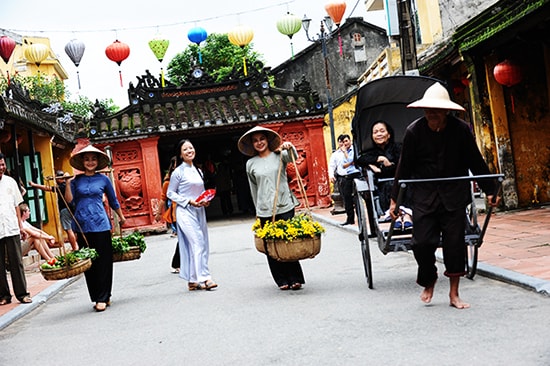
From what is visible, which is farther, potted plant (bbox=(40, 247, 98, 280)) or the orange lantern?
the orange lantern

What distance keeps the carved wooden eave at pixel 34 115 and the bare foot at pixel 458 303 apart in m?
9.35

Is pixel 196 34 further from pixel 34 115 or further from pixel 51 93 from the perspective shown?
pixel 51 93

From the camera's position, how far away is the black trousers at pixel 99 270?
884 centimetres

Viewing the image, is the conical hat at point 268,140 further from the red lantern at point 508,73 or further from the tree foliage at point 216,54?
the tree foliage at point 216,54

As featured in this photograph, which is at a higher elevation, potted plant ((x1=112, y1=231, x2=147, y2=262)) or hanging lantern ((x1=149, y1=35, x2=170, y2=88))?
hanging lantern ((x1=149, y1=35, x2=170, y2=88))

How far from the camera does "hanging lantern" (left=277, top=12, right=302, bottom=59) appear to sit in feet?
83.6

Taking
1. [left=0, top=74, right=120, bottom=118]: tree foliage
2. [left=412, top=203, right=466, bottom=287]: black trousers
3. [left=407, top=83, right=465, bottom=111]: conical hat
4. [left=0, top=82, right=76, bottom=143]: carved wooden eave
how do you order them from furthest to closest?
1. [left=0, top=74, right=120, bottom=118]: tree foliage
2. [left=0, top=82, right=76, bottom=143]: carved wooden eave
3. [left=412, top=203, right=466, bottom=287]: black trousers
4. [left=407, top=83, right=465, bottom=111]: conical hat

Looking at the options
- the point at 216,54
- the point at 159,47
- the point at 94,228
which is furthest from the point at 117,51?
the point at 216,54

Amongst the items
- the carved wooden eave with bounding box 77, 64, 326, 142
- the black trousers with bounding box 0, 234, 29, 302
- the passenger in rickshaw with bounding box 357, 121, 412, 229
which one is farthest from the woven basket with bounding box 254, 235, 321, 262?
the carved wooden eave with bounding box 77, 64, 326, 142

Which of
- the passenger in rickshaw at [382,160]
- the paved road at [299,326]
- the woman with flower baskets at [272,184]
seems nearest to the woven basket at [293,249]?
the paved road at [299,326]

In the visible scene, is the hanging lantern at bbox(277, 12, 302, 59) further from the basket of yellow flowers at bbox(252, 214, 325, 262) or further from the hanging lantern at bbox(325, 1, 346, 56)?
the basket of yellow flowers at bbox(252, 214, 325, 262)

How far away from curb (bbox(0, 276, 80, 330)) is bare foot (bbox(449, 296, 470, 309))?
4.72 m

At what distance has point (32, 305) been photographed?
9.80 m

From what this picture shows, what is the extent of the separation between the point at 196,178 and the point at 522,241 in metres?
4.33
